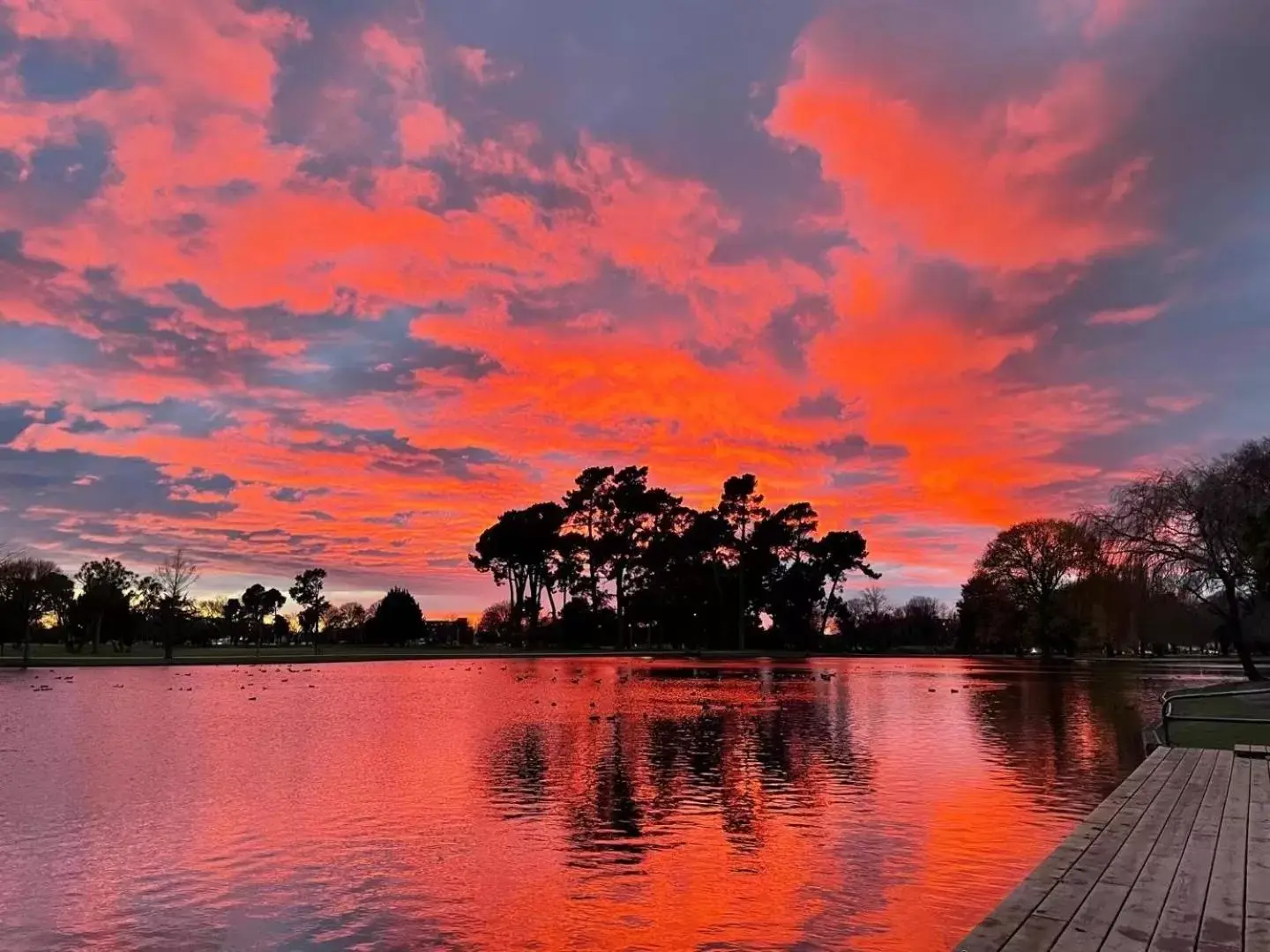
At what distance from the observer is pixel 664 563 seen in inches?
4097

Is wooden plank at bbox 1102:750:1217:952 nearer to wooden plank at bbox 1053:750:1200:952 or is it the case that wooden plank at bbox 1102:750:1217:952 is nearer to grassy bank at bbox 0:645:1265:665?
wooden plank at bbox 1053:750:1200:952

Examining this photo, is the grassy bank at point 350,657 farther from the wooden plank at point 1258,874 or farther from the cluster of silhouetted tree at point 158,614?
the wooden plank at point 1258,874

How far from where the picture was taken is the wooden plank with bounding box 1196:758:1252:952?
238 inches

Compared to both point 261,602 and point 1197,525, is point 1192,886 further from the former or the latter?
point 261,602

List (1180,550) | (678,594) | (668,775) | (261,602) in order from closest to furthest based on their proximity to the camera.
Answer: (668,775), (1180,550), (678,594), (261,602)

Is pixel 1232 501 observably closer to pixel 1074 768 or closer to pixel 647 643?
pixel 1074 768

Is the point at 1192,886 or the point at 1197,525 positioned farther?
the point at 1197,525

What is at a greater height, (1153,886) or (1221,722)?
(1221,722)

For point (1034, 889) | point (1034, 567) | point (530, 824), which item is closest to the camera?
point (1034, 889)

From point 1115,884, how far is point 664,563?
9687 cm

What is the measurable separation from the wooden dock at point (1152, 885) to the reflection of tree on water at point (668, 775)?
4.23m

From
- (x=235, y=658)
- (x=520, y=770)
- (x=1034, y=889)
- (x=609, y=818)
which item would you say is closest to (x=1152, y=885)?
(x=1034, y=889)

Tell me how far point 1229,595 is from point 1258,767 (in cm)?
2759

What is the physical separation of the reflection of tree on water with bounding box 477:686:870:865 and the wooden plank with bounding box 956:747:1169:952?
3.85m
